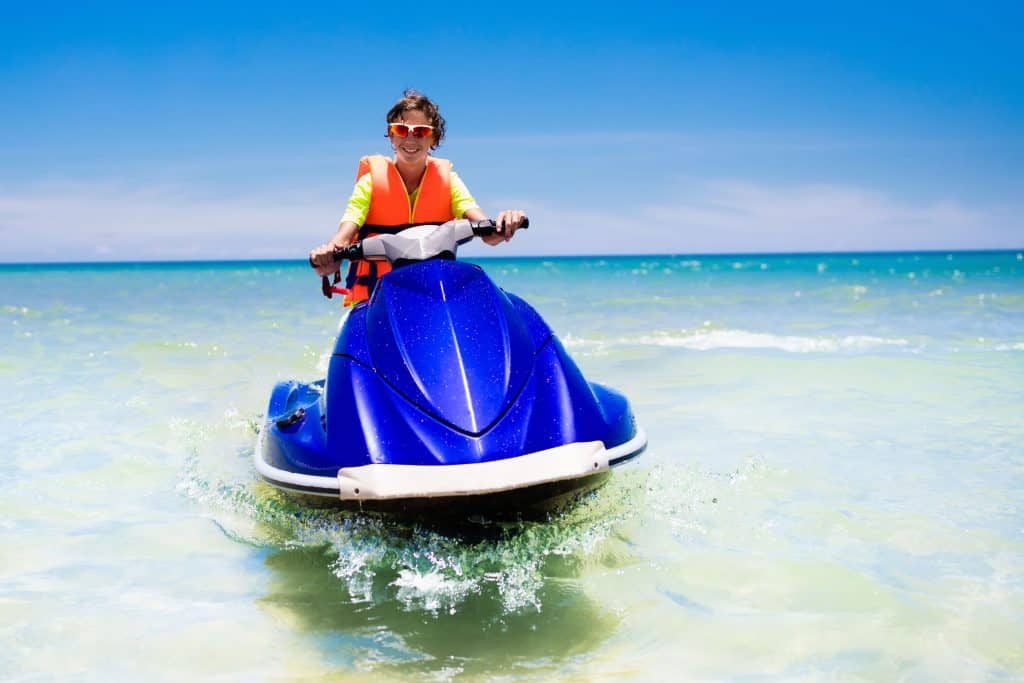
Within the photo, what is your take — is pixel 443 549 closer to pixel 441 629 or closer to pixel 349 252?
pixel 441 629

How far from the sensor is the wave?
10000 millimetres

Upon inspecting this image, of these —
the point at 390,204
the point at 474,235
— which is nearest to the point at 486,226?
the point at 474,235

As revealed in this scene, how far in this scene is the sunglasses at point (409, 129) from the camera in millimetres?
3602

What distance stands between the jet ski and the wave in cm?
722

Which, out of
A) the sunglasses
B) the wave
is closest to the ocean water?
the sunglasses

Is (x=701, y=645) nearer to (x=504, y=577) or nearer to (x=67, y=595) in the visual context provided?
(x=504, y=577)

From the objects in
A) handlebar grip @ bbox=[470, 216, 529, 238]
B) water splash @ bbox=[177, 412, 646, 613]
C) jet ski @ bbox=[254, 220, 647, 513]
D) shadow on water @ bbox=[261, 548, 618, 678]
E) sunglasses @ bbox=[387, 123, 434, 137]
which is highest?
sunglasses @ bbox=[387, 123, 434, 137]

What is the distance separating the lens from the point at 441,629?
2641mm

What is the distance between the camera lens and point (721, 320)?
14.4 metres

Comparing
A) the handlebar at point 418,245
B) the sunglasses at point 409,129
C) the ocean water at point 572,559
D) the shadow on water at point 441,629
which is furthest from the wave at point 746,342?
the shadow on water at point 441,629

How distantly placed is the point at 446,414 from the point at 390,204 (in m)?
1.52

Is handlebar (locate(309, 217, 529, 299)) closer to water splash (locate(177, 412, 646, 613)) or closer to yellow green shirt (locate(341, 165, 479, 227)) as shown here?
yellow green shirt (locate(341, 165, 479, 227))

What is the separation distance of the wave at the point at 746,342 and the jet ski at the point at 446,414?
7.22m

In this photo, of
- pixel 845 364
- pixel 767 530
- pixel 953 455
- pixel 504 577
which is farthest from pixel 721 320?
pixel 504 577
